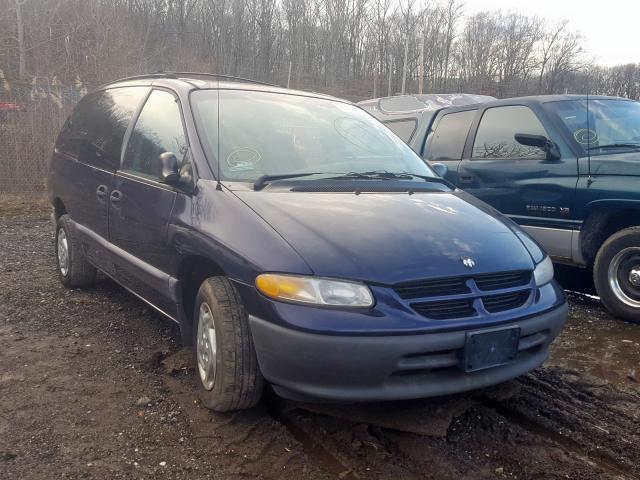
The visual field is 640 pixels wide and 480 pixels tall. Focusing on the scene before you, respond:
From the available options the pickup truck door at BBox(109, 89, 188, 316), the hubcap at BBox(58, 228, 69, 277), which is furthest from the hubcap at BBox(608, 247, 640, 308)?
the hubcap at BBox(58, 228, 69, 277)

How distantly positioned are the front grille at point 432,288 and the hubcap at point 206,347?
994 millimetres

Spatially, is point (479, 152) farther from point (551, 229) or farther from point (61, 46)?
point (61, 46)

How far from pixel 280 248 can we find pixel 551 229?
10.9ft

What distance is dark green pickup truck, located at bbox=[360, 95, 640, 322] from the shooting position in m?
4.58

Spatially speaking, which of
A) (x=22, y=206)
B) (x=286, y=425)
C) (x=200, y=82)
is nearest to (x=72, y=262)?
(x=200, y=82)

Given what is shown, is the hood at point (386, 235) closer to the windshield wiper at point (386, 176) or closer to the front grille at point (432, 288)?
the front grille at point (432, 288)

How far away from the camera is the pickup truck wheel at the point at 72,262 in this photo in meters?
5.04

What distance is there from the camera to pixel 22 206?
34.0ft

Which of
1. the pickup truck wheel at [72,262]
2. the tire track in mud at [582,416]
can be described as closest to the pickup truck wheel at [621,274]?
the tire track in mud at [582,416]

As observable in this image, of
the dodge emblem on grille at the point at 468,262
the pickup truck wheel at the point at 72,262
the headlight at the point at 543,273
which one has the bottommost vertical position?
the pickup truck wheel at the point at 72,262

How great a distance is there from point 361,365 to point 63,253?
12.8ft

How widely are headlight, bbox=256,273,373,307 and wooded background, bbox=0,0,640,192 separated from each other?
5.67 meters

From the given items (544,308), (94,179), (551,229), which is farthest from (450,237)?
(94,179)

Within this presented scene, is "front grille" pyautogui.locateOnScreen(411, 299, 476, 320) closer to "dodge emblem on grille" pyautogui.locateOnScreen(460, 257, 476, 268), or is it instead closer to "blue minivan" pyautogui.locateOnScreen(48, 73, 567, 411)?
"blue minivan" pyautogui.locateOnScreen(48, 73, 567, 411)
